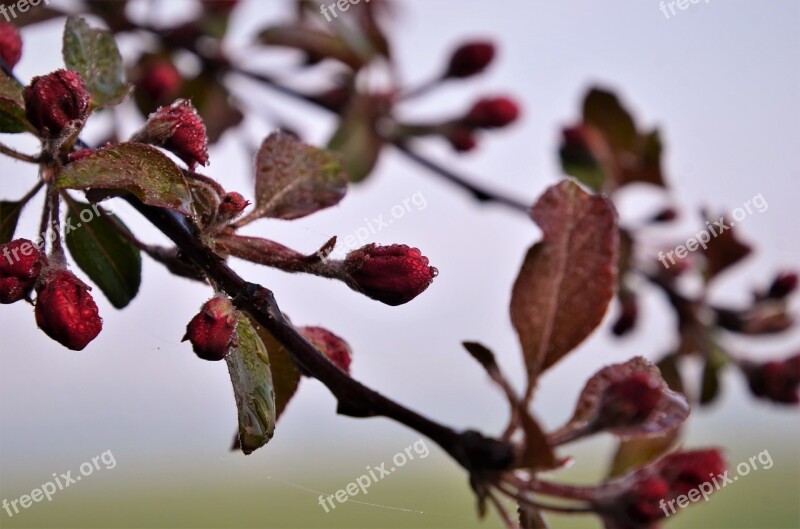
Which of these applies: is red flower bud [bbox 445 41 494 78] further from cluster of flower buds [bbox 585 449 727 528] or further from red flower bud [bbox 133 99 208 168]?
cluster of flower buds [bbox 585 449 727 528]

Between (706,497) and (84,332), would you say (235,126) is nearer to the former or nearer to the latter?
(84,332)

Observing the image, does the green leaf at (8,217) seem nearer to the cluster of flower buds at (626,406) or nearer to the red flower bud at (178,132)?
the red flower bud at (178,132)

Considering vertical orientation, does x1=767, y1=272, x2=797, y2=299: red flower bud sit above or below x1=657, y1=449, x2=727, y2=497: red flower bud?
below

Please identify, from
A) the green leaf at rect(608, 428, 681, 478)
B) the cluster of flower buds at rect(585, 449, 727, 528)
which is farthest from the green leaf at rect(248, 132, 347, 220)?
the green leaf at rect(608, 428, 681, 478)

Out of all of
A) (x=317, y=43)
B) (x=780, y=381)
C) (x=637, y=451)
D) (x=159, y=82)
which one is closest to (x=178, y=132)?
(x=637, y=451)

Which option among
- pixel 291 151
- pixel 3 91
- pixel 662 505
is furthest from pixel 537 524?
pixel 3 91

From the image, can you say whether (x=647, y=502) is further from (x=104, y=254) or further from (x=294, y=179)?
(x=104, y=254)

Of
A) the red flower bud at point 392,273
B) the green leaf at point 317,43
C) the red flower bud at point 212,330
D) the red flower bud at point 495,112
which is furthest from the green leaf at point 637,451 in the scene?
the green leaf at point 317,43
